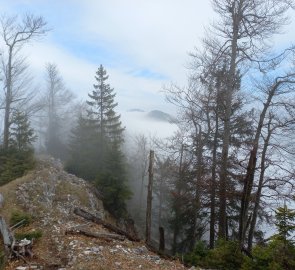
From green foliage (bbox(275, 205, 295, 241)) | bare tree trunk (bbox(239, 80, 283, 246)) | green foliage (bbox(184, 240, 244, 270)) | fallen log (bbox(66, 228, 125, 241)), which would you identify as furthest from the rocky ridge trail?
bare tree trunk (bbox(239, 80, 283, 246))

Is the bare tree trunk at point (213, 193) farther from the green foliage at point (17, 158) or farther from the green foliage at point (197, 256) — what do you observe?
the green foliage at point (17, 158)

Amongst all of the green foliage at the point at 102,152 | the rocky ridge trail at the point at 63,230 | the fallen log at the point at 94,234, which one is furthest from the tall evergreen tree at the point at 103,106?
the fallen log at the point at 94,234

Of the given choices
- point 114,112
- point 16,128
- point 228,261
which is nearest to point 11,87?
point 16,128

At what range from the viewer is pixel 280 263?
31.7ft

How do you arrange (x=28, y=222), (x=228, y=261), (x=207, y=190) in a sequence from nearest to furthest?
(x=228, y=261)
(x=28, y=222)
(x=207, y=190)

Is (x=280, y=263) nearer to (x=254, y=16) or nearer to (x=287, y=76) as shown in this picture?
(x=287, y=76)

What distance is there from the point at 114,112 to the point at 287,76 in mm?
21870

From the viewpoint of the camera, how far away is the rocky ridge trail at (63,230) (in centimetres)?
1068

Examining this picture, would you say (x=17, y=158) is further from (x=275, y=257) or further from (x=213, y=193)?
(x=275, y=257)

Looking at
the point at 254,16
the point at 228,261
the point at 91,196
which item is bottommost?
the point at 228,261

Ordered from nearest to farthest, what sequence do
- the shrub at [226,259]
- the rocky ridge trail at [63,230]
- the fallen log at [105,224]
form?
the rocky ridge trail at [63,230] < the shrub at [226,259] < the fallen log at [105,224]

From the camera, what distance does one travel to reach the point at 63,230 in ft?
45.9

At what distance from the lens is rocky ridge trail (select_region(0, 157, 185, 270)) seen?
10680 mm

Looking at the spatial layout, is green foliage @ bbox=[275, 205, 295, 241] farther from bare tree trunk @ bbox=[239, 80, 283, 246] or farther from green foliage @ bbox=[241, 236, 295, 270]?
bare tree trunk @ bbox=[239, 80, 283, 246]
